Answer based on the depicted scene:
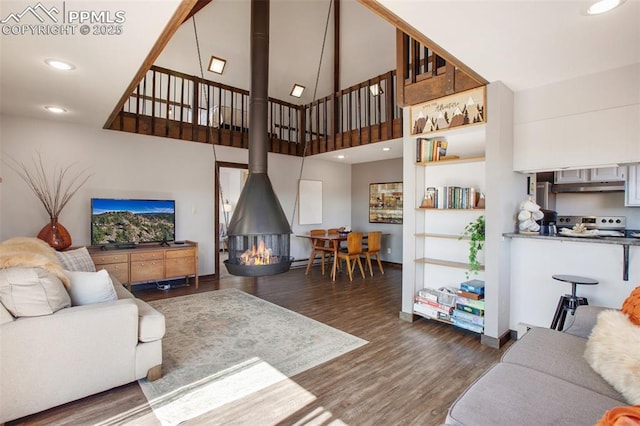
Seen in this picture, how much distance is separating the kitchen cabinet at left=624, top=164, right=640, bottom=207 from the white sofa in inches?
197

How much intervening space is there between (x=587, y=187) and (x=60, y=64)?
5.76 meters

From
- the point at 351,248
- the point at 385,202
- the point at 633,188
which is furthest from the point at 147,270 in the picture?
the point at 633,188

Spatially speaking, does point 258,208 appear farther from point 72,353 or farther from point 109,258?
point 109,258

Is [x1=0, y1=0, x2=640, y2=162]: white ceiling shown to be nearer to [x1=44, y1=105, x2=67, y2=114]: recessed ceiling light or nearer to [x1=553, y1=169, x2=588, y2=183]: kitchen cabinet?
[x1=44, y1=105, x2=67, y2=114]: recessed ceiling light

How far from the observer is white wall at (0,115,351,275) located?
405cm

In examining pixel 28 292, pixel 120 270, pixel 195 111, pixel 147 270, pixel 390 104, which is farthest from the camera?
pixel 195 111

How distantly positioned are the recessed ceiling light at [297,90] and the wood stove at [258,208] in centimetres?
329

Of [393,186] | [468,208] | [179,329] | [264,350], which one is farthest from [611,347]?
[393,186]

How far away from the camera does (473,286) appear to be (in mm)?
3205

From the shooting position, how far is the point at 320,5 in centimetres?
651

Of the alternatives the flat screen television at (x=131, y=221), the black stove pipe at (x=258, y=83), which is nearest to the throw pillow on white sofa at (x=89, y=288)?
the black stove pipe at (x=258, y=83)

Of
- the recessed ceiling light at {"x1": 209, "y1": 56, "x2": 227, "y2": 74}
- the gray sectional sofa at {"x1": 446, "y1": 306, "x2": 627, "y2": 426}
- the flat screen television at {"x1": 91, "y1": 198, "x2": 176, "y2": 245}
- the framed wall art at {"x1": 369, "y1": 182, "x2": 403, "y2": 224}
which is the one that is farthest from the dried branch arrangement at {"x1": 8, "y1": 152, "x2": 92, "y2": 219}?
the framed wall art at {"x1": 369, "y1": 182, "x2": 403, "y2": 224}

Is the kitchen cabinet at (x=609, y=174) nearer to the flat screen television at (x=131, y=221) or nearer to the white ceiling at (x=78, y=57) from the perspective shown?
the white ceiling at (x=78, y=57)

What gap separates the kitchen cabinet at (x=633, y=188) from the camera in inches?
137
